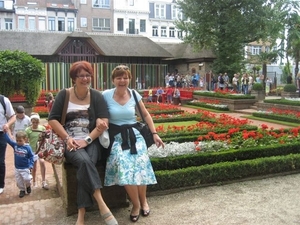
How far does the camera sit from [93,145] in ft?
13.8

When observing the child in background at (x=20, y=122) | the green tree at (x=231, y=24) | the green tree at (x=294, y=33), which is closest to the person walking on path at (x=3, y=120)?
the child in background at (x=20, y=122)

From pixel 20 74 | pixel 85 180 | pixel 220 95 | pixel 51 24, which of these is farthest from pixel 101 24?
pixel 85 180

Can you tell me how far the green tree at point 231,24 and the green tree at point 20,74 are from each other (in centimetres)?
1649

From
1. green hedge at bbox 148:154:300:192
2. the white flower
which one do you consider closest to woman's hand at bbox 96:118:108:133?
green hedge at bbox 148:154:300:192

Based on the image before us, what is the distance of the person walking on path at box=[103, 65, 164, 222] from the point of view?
4.18 metres

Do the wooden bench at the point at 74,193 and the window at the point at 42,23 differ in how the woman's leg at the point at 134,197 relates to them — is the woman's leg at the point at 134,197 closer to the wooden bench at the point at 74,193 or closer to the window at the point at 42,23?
the wooden bench at the point at 74,193

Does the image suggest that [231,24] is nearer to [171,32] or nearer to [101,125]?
[101,125]

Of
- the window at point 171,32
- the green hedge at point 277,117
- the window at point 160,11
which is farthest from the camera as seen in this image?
the window at point 171,32

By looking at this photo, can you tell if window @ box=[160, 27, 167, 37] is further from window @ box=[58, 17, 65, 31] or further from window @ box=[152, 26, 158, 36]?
window @ box=[58, 17, 65, 31]

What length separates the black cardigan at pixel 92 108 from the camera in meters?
4.14

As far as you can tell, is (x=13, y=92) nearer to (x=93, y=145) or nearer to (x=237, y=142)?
(x=237, y=142)

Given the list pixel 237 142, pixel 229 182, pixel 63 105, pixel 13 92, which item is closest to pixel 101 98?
pixel 63 105

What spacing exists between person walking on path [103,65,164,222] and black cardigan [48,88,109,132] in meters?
0.16

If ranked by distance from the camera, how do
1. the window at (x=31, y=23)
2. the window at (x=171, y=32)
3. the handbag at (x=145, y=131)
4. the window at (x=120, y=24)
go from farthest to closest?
the window at (x=171, y=32) → the window at (x=120, y=24) → the window at (x=31, y=23) → the handbag at (x=145, y=131)
